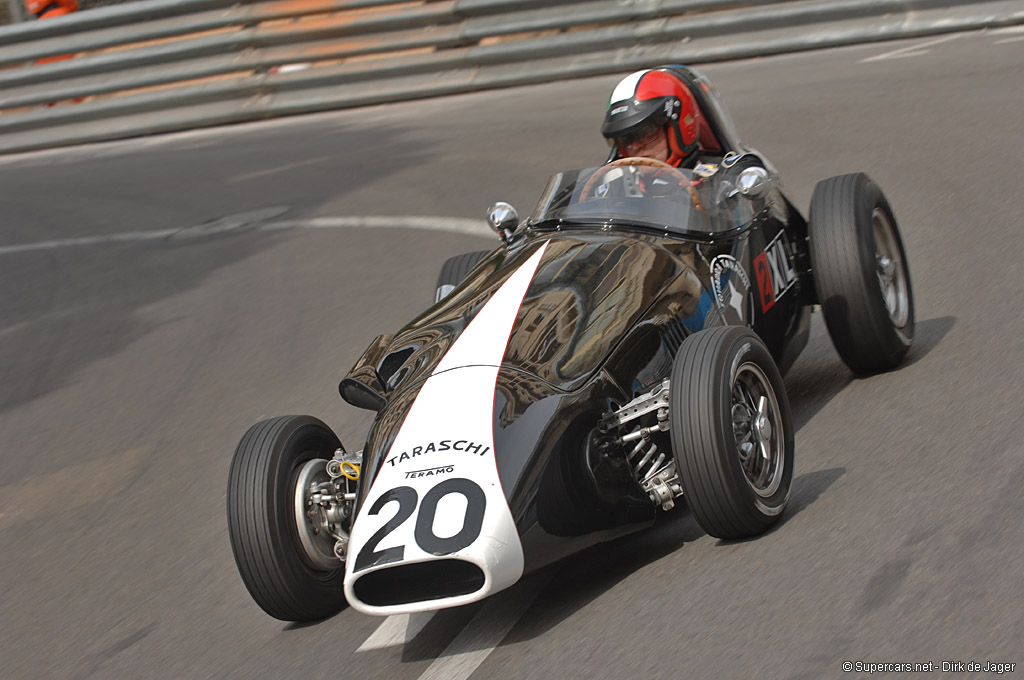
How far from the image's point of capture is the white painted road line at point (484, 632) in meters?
4.07

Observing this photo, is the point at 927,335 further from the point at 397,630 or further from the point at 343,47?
the point at 343,47

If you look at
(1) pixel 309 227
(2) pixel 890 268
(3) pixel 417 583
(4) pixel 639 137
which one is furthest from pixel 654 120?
(1) pixel 309 227

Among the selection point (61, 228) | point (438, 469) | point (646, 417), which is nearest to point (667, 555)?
point (646, 417)

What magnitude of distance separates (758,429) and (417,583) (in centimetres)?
131

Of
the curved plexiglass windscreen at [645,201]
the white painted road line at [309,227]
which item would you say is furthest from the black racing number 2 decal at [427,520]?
the white painted road line at [309,227]

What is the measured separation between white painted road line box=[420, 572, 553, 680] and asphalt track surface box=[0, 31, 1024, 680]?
0.04 feet

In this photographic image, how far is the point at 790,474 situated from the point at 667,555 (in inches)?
20.2

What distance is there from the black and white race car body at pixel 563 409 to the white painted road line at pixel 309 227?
435 cm

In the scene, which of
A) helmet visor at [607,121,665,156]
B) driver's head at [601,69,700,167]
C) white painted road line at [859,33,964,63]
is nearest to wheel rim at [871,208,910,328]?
driver's head at [601,69,700,167]

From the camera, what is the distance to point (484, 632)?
14.2 ft

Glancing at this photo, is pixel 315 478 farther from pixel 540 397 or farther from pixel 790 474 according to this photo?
pixel 790 474

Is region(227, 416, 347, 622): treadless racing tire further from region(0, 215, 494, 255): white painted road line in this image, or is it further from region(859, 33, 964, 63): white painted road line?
region(859, 33, 964, 63): white painted road line

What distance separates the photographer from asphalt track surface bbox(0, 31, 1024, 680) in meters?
3.94

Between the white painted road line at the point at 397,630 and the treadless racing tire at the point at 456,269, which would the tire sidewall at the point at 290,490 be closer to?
the white painted road line at the point at 397,630
